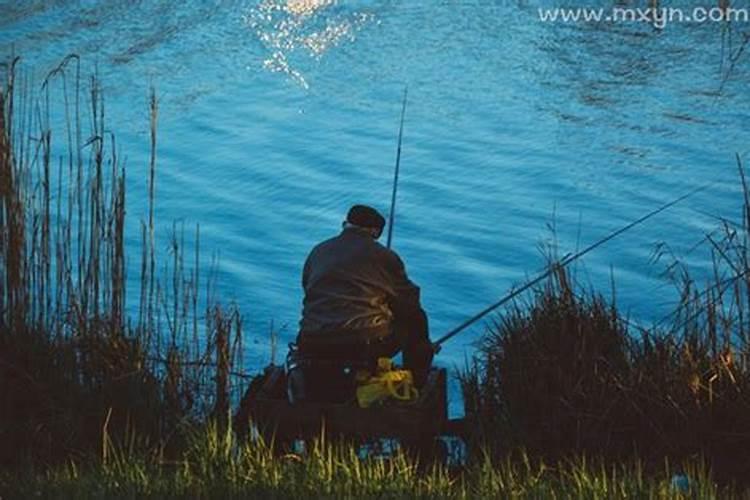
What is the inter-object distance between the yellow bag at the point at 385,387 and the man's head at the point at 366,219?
72 centimetres

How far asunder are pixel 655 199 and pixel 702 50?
361 centimetres

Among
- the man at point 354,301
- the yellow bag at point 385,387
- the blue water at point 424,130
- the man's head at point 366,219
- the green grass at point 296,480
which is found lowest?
the green grass at point 296,480

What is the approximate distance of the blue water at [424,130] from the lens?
1116 centimetres

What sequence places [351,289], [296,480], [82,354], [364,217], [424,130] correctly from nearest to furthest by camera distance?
[296,480] → [82,354] → [351,289] → [364,217] → [424,130]

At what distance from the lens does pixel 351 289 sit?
23.2 ft

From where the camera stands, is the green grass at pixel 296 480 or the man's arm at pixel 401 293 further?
the man's arm at pixel 401 293

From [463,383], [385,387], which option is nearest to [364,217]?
[463,383]

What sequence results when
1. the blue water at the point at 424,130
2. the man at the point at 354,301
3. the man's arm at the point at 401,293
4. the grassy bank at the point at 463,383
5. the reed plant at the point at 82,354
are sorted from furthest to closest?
the blue water at the point at 424,130, the man's arm at the point at 401,293, the man at the point at 354,301, the reed plant at the point at 82,354, the grassy bank at the point at 463,383

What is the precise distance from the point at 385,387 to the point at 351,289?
2.05 feet

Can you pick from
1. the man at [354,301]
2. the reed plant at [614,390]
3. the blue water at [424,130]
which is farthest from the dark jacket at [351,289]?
the blue water at [424,130]

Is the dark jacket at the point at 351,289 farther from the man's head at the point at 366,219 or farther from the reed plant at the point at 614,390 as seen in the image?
the reed plant at the point at 614,390

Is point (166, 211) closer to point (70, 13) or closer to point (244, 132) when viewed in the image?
point (244, 132)

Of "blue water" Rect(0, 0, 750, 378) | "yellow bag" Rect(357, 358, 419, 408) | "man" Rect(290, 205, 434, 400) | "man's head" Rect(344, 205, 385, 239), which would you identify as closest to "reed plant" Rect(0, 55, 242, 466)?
"man" Rect(290, 205, 434, 400)

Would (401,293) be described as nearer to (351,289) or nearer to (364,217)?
(351,289)
